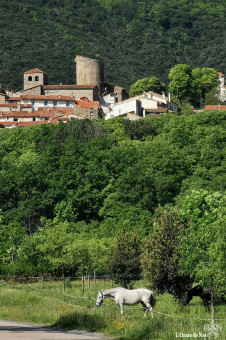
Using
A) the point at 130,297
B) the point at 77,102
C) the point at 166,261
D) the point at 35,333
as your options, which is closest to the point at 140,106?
the point at 77,102

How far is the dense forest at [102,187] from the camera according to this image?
1540 inches

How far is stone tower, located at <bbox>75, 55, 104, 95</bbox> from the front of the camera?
116 metres

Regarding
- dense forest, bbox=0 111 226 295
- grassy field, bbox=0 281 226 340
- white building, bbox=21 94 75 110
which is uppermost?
white building, bbox=21 94 75 110

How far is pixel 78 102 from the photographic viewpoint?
10238 centimetres

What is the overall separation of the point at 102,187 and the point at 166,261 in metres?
38.6

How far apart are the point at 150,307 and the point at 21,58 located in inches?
6120

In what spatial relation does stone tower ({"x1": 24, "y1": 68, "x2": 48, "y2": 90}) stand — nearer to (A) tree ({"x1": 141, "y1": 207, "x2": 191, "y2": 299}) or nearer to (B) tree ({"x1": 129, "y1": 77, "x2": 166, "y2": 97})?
(B) tree ({"x1": 129, "y1": 77, "x2": 166, "y2": 97})

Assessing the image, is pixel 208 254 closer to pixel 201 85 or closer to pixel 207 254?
pixel 207 254

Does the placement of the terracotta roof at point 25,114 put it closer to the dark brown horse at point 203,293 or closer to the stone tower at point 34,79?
the stone tower at point 34,79

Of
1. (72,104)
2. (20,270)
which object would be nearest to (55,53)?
(72,104)

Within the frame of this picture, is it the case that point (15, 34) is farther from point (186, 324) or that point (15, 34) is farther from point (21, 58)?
point (186, 324)

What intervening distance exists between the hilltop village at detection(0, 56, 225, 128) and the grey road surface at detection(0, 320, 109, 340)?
239 ft

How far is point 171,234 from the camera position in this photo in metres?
29.9

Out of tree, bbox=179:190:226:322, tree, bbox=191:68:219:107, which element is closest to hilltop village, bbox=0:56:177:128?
tree, bbox=191:68:219:107
